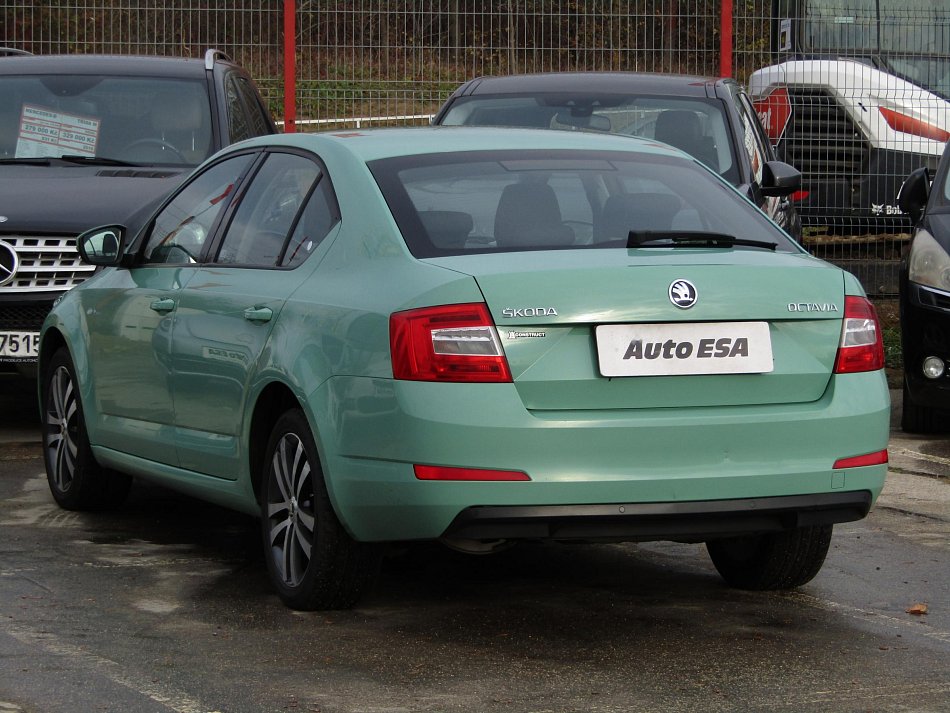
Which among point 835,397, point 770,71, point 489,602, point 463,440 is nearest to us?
point 463,440

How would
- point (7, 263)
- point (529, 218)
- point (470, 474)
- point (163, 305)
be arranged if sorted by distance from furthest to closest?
point (7, 263) < point (163, 305) < point (529, 218) < point (470, 474)

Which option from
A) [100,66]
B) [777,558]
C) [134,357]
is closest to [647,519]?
[777,558]

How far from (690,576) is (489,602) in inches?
32.9

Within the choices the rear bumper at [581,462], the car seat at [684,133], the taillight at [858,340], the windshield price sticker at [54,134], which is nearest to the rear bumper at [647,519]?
the rear bumper at [581,462]

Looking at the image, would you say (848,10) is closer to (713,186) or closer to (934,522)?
(934,522)

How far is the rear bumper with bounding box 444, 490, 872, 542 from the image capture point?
495cm

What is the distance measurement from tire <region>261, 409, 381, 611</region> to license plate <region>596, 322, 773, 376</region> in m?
0.98

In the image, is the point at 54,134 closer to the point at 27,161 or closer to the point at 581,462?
the point at 27,161

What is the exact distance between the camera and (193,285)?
637cm

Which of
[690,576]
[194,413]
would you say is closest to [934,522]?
[690,576]

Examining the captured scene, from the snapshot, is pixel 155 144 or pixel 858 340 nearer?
pixel 858 340

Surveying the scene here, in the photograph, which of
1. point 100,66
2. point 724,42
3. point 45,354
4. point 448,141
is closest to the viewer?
point 448,141

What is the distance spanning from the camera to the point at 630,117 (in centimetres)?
1046

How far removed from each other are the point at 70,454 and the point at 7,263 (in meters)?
2.02
